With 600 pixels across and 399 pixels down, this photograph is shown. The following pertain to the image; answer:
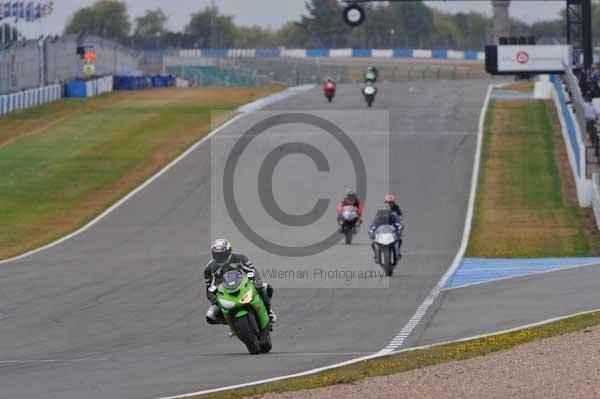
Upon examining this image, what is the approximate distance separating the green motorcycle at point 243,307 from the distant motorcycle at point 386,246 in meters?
8.71

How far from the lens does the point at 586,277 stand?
74.8 feet

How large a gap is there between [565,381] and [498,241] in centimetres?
1894

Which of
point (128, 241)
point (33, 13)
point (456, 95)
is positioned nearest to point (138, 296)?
point (128, 241)

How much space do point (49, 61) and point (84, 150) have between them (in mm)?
22130

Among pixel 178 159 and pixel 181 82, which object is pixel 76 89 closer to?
pixel 181 82

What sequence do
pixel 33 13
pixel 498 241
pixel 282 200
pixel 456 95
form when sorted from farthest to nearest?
pixel 33 13 < pixel 456 95 < pixel 282 200 < pixel 498 241

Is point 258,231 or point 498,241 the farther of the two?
point 258,231

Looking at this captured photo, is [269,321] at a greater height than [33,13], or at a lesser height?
lesser

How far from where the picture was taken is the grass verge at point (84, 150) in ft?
120

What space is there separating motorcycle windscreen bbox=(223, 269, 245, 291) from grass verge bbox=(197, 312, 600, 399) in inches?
68.7

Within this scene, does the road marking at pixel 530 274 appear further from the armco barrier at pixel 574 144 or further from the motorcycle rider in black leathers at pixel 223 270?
the armco barrier at pixel 574 144

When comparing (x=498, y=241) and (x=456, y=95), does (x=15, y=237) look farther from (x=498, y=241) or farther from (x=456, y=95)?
(x=456, y=95)

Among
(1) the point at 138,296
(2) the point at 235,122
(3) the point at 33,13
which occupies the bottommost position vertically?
(1) the point at 138,296

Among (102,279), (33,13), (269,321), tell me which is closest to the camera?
(269,321)
